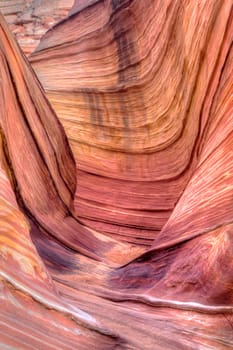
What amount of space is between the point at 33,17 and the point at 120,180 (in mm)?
1798

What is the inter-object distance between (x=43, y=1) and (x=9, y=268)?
302cm

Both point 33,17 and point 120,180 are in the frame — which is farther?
point 33,17

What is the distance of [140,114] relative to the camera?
2201mm

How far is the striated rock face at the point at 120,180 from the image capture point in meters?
1.02

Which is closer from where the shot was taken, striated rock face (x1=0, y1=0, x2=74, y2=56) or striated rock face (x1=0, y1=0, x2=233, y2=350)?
striated rock face (x1=0, y1=0, x2=233, y2=350)

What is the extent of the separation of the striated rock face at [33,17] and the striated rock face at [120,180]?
98cm

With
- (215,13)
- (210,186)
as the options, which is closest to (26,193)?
(210,186)

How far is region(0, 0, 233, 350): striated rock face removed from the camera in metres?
1.02

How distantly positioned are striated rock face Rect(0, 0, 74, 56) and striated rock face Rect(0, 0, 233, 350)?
982mm

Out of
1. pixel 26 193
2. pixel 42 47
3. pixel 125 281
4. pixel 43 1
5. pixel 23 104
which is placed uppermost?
pixel 23 104

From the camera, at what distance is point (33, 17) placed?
12.3 feet

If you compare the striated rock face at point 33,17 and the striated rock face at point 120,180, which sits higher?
the striated rock face at point 120,180

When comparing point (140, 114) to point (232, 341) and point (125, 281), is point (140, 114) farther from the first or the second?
point (232, 341)

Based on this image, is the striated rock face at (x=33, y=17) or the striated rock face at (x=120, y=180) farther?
the striated rock face at (x=33, y=17)
